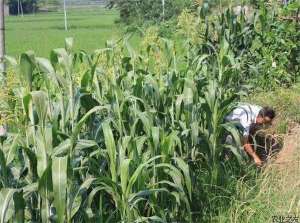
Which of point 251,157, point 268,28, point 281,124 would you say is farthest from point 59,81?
point 268,28

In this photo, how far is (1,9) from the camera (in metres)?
3.80

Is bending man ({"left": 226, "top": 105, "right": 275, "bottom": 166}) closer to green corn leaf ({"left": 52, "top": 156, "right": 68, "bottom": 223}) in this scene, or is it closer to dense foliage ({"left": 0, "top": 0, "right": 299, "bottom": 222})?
dense foliage ({"left": 0, "top": 0, "right": 299, "bottom": 222})

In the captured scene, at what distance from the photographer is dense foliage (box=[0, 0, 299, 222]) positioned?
2.43m

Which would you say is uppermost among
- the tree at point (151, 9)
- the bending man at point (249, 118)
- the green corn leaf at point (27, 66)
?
the green corn leaf at point (27, 66)

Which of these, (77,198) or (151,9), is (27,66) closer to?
(77,198)

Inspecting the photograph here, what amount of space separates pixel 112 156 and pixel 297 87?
3.41m

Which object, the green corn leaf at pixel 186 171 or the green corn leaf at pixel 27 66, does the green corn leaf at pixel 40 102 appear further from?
the green corn leaf at pixel 186 171

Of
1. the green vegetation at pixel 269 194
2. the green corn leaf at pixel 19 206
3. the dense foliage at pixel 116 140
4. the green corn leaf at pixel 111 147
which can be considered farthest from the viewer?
the green vegetation at pixel 269 194

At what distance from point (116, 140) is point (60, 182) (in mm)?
1062

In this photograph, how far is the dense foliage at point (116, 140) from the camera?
2.43 m

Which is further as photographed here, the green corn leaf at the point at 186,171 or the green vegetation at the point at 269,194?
the green vegetation at the point at 269,194

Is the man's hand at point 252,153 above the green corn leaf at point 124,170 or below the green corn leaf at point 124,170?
below

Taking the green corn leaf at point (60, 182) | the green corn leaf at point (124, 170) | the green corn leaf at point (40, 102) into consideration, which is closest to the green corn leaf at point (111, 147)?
the green corn leaf at point (124, 170)

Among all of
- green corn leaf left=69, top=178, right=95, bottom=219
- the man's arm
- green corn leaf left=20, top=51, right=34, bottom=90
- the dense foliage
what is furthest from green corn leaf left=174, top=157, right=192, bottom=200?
the man's arm
